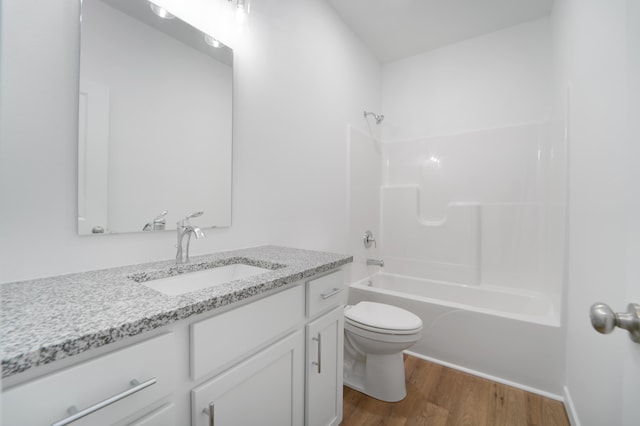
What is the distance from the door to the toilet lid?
0.78m

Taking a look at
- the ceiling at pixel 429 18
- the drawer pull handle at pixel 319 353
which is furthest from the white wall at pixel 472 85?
the drawer pull handle at pixel 319 353

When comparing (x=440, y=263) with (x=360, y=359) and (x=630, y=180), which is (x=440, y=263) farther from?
(x=630, y=180)

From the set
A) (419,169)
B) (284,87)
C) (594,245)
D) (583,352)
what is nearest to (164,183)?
(284,87)

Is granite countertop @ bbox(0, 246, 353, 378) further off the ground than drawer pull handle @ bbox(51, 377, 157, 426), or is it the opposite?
granite countertop @ bbox(0, 246, 353, 378)

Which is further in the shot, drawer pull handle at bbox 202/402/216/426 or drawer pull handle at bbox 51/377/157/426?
drawer pull handle at bbox 202/402/216/426

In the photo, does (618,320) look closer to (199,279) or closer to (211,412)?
(211,412)

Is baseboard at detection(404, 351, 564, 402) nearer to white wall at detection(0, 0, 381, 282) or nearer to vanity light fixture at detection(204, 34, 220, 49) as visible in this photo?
white wall at detection(0, 0, 381, 282)

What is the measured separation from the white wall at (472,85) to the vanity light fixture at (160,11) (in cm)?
227

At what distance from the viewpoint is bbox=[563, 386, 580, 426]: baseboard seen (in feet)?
4.66

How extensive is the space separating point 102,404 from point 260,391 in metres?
0.50

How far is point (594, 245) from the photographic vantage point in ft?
4.00

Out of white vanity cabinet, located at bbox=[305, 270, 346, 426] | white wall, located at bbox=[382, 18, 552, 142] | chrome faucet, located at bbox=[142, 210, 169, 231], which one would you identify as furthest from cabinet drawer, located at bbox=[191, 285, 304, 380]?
→ white wall, located at bbox=[382, 18, 552, 142]

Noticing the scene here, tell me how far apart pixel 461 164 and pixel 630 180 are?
2119 millimetres

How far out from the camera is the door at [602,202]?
54cm
